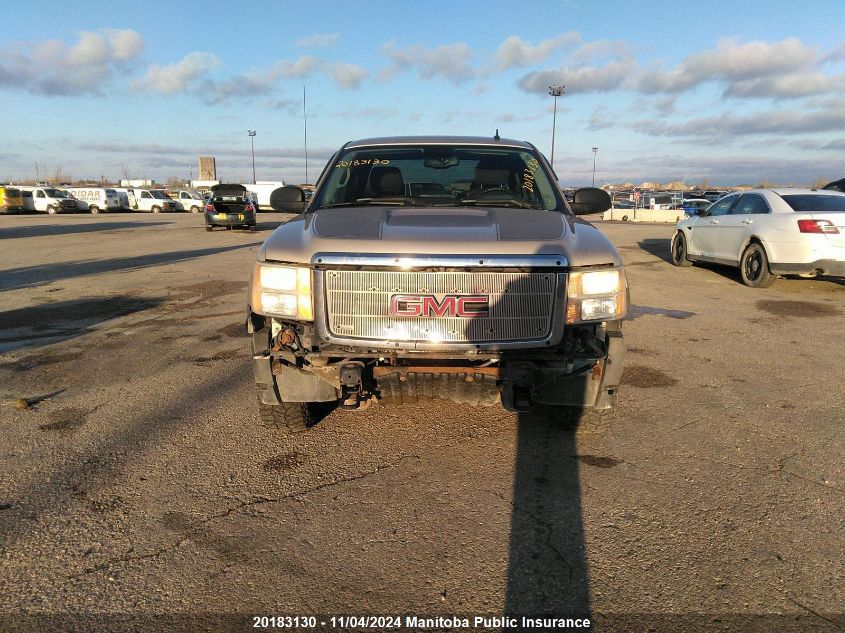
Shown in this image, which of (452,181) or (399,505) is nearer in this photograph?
(399,505)

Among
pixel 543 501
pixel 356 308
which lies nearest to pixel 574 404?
pixel 543 501

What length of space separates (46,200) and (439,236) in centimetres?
4781

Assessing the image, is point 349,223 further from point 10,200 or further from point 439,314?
point 10,200

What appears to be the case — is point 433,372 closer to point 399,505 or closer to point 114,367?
point 399,505

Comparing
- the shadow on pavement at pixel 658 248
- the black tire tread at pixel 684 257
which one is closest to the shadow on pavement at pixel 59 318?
the black tire tread at pixel 684 257

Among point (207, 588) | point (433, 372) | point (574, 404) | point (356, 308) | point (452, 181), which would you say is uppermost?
point (452, 181)

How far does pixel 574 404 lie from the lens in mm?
3436

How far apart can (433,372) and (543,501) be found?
0.88 metres

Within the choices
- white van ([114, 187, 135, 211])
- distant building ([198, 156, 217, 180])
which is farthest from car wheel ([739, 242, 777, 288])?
distant building ([198, 156, 217, 180])

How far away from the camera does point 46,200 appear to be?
4234 centimetres

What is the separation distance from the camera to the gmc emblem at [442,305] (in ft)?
10.4

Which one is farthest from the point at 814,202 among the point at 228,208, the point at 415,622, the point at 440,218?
Answer: the point at 228,208

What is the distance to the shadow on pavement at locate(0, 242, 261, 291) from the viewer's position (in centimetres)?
1083

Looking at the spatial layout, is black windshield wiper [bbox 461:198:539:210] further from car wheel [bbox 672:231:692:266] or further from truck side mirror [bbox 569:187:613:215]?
car wheel [bbox 672:231:692:266]
